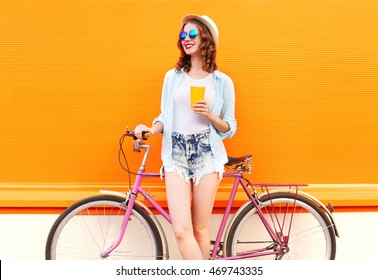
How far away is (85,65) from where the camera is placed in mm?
3531

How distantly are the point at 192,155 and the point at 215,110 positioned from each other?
32cm

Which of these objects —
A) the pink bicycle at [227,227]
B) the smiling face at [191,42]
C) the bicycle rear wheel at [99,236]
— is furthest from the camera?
the bicycle rear wheel at [99,236]

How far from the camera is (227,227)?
326 centimetres

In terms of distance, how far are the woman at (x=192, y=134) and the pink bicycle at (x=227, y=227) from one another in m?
0.20

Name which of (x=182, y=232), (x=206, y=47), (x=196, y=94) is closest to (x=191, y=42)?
(x=206, y=47)

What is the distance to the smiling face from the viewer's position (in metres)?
2.96

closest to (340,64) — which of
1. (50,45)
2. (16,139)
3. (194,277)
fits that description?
(194,277)

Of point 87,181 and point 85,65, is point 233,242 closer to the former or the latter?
point 87,181

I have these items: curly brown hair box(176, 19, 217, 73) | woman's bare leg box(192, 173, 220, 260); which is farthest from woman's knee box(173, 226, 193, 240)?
curly brown hair box(176, 19, 217, 73)

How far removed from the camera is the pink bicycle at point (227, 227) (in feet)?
10.3

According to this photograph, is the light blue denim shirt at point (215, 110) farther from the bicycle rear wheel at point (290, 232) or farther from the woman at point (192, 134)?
the bicycle rear wheel at point (290, 232)

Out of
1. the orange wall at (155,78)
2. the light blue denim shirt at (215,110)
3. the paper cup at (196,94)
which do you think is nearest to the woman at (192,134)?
the light blue denim shirt at (215,110)

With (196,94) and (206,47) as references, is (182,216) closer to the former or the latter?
(196,94)

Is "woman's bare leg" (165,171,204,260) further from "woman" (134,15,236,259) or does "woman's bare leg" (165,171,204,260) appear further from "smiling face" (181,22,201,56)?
"smiling face" (181,22,201,56)
